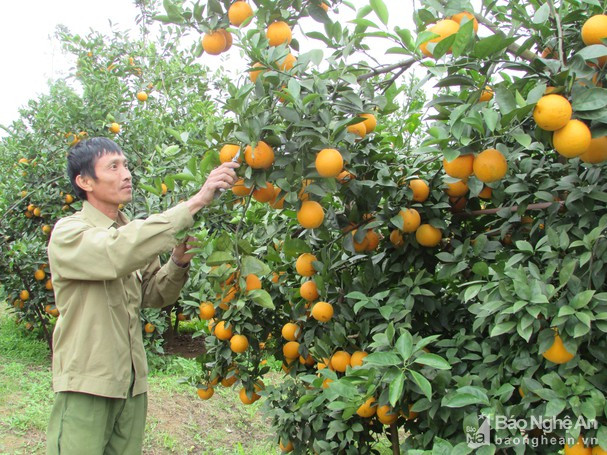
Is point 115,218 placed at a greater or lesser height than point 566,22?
lesser

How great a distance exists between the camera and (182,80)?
5.97m

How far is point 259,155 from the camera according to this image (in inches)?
51.4

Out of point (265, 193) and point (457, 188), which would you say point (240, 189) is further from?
point (457, 188)

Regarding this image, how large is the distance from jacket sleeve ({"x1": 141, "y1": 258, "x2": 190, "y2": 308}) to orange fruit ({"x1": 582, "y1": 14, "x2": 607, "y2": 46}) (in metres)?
1.50

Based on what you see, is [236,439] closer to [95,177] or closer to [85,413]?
[85,413]

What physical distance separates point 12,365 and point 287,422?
3.83 meters

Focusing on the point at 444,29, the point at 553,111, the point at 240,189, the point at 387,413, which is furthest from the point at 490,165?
the point at 387,413

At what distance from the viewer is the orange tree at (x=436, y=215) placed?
3.77 feet

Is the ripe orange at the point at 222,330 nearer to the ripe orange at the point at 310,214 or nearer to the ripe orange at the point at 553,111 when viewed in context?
the ripe orange at the point at 310,214

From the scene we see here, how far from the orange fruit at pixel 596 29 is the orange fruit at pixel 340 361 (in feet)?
3.56

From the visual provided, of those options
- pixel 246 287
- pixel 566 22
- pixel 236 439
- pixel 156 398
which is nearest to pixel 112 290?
pixel 246 287

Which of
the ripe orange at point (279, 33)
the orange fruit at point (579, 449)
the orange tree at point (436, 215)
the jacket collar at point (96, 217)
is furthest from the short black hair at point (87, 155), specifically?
the orange fruit at point (579, 449)

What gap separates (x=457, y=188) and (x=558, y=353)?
60 centimetres

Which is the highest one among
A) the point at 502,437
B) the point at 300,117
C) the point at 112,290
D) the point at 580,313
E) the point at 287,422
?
the point at 300,117
